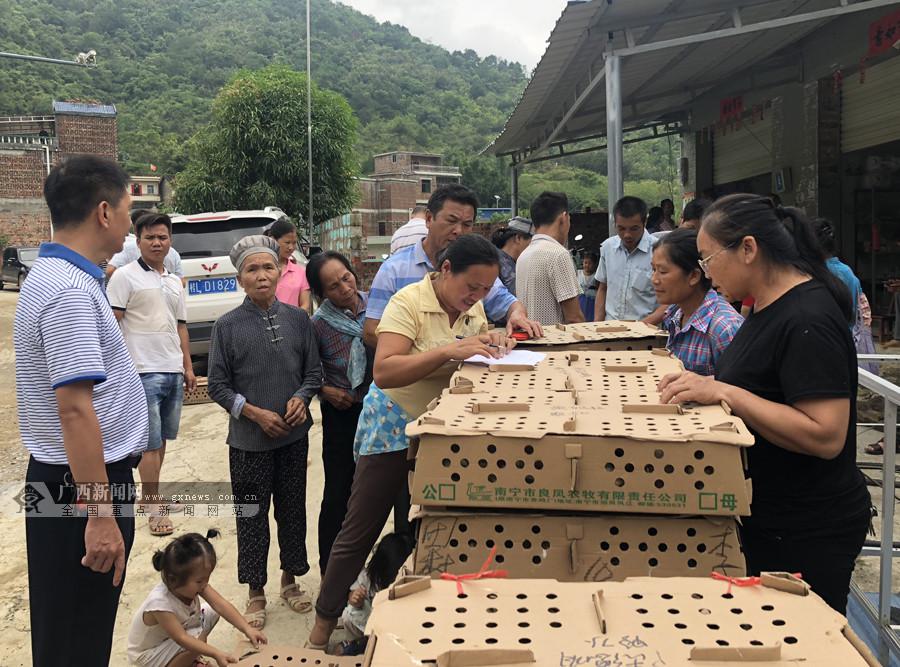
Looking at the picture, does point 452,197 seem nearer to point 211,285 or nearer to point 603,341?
point 603,341

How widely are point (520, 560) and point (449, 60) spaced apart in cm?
9373

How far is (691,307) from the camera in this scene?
A: 107 inches

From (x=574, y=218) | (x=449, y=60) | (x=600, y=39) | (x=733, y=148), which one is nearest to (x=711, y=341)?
(x=600, y=39)

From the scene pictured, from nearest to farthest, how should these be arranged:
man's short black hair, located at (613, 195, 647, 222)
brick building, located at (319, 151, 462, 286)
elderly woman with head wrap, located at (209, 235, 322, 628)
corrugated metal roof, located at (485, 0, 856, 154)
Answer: elderly woman with head wrap, located at (209, 235, 322, 628)
man's short black hair, located at (613, 195, 647, 222)
corrugated metal roof, located at (485, 0, 856, 154)
brick building, located at (319, 151, 462, 286)

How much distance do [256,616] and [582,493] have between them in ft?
7.66

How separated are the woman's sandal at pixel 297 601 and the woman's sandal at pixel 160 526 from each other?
3.71 ft

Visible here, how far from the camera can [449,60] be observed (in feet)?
292

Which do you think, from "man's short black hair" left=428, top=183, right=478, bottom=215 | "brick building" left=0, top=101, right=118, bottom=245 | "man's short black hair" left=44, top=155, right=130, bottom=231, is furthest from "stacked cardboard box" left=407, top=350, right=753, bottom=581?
"brick building" left=0, top=101, right=118, bottom=245

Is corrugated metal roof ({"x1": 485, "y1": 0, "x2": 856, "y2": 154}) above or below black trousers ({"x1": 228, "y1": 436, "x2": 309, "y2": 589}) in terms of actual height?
above

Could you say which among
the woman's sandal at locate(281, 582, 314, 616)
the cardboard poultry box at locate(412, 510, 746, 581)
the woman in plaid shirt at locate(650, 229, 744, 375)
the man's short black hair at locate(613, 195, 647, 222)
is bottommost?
the woman's sandal at locate(281, 582, 314, 616)

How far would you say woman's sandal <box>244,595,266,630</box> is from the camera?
3.29 metres

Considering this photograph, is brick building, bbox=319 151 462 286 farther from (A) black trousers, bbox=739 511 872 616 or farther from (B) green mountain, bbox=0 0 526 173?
(A) black trousers, bbox=739 511 872 616

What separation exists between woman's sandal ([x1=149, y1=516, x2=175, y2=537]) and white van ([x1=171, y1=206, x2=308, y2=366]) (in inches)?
129

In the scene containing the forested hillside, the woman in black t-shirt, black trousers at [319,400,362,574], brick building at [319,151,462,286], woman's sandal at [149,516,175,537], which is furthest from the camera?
the forested hillside
